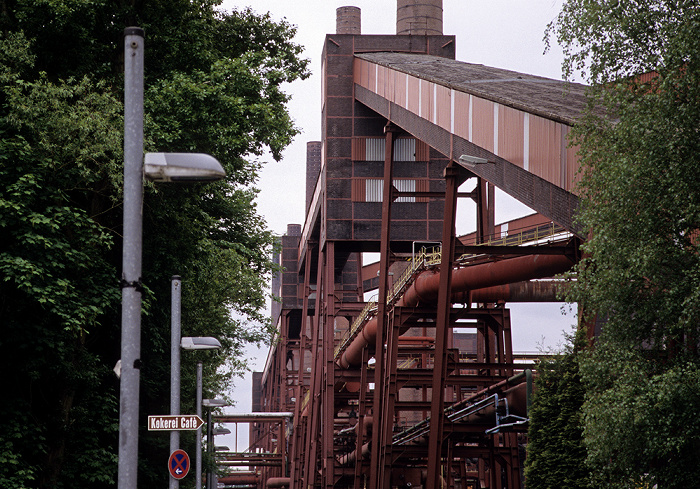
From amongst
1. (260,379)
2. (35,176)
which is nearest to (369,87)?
(35,176)

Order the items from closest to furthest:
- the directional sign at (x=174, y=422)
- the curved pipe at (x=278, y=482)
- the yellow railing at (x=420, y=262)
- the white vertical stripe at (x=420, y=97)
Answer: the directional sign at (x=174, y=422)
the yellow railing at (x=420, y=262)
the white vertical stripe at (x=420, y=97)
the curved pipe at (x=278, y=482)

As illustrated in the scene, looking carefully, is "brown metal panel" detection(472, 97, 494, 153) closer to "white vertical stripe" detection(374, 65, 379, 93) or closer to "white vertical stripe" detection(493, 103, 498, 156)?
"white vertical stripe" detection(493, 103, 498, 156)

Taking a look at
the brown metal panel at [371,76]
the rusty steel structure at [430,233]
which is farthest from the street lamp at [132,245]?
the brown metal panel at [371,76]

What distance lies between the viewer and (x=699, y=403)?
1237cm

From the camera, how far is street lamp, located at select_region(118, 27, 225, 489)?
8.07m

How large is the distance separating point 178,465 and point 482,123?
13.0 metres

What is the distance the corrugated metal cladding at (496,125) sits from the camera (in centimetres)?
1983

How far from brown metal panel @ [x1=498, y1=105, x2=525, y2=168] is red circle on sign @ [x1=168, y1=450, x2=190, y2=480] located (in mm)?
10492

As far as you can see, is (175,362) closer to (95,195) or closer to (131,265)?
(95,195)

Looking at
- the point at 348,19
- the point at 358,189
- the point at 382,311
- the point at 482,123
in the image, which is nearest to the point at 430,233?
the point at 358,189

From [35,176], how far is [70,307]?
8.79ft

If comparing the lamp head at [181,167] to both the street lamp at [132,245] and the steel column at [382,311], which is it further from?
the steel column at [382,311]

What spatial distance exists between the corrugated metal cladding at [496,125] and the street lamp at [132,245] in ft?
34.9

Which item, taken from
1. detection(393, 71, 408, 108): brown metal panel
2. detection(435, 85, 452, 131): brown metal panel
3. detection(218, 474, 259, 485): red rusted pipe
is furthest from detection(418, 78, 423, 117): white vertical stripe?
detection(218, 474, 259, 485): red rusted pipe
